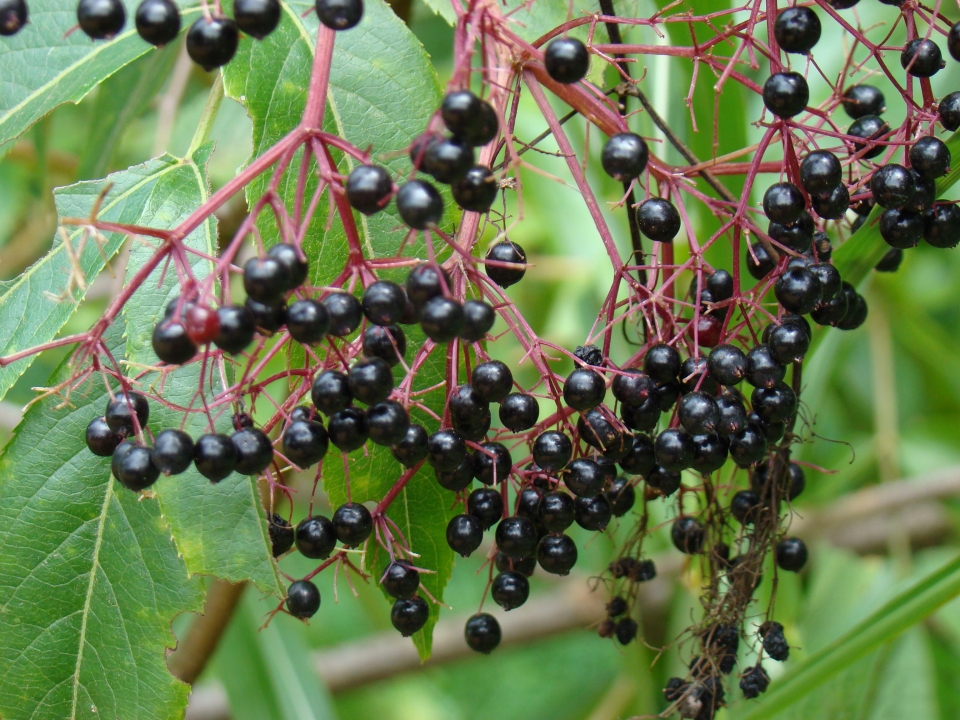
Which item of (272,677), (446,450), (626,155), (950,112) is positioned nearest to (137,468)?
(446,450)

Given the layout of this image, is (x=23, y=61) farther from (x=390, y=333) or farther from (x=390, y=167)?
(x=390, y=333)

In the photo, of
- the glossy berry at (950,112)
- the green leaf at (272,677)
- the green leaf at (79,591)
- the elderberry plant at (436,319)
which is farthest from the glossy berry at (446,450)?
the green leaf at (272,677)

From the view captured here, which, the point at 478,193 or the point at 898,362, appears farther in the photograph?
the point at 898,362

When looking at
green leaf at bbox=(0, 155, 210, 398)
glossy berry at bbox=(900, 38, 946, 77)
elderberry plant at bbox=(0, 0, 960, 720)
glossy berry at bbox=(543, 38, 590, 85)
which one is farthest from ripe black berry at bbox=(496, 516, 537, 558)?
glossy berry at bbox=(900, 38, 946, 77)

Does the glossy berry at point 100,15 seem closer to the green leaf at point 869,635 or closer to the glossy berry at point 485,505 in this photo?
the glossy berry at point 485,505

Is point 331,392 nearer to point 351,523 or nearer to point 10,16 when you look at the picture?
point 351,523

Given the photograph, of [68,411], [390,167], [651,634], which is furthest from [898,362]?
[68,411]
